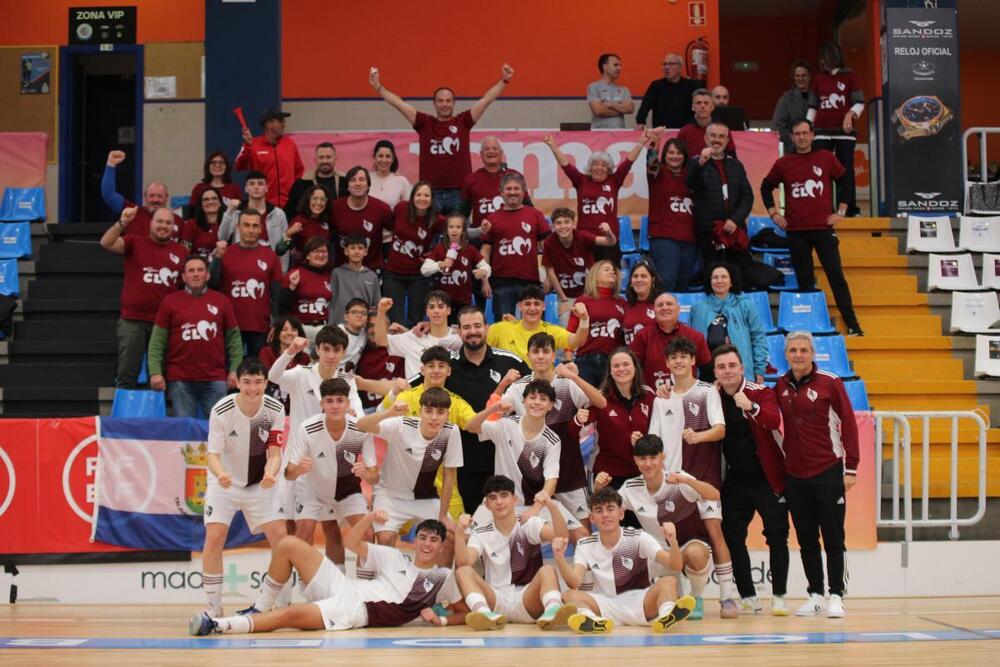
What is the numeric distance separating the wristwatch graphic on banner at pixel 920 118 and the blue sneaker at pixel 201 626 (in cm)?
1152

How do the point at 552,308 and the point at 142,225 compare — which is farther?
the point at 552,308

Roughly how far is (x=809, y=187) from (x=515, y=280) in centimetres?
381

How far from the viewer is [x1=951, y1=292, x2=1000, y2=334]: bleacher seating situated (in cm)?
1386

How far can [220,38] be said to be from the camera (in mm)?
14805

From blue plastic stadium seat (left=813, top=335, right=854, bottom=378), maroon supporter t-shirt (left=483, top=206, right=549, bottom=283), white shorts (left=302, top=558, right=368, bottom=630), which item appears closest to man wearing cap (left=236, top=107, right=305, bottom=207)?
maroon supporter t-shirt (left=483, top=206, right=549, bottom=283)

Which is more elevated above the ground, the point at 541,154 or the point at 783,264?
the point at 541,154

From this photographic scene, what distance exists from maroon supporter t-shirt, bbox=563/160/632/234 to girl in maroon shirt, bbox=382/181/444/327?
1551 millimetres

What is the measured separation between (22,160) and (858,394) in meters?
10.6

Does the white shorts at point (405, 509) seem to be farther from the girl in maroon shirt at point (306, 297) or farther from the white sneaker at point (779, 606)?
the white sneaker at point (779, 606)

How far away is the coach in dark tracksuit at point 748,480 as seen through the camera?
9352 millimetres

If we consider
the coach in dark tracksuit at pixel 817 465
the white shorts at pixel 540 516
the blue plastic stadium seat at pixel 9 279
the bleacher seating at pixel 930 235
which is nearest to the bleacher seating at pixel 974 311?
the bleacher seating at pixel 930 235

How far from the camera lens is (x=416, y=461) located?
9.30 metres

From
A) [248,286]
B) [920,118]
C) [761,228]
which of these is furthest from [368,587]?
[920,118]

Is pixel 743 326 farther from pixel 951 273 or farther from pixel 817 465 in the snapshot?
pixel 951 273
